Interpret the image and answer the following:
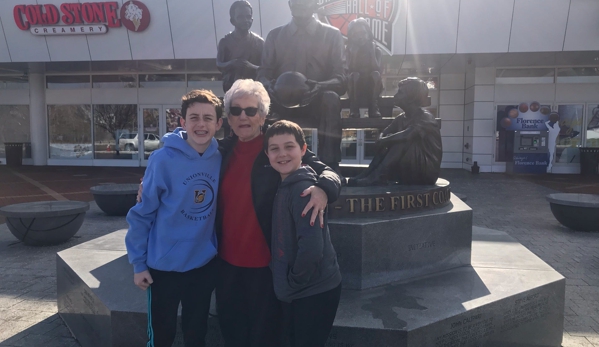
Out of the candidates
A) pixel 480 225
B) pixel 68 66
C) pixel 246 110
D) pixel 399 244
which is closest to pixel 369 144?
pixel 480 225

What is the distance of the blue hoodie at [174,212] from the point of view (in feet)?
7.30

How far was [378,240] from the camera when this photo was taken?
367 centimetres

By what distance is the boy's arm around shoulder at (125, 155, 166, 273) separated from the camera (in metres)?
2.21

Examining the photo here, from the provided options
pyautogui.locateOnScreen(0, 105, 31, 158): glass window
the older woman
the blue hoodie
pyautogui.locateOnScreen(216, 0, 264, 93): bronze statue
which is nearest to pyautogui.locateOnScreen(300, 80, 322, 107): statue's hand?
pyautogui.locateOnScreen(216, 0, 264, 93): bronze statue

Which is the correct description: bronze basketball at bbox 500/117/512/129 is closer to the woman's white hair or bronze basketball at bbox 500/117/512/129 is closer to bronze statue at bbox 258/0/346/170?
bronze statue at bbox 258/0/346/170

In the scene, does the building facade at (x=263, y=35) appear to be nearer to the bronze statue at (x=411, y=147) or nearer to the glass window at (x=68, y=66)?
the glass window at (x=68, y=66)

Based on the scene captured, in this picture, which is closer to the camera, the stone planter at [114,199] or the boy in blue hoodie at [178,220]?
the boy in blue hoodie at [178,220]

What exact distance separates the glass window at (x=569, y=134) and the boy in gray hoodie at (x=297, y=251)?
17.7 m

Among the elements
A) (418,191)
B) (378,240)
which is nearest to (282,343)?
(378,240)

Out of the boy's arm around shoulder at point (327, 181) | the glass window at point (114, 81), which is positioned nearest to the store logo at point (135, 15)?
the glass window at point (114, 81)

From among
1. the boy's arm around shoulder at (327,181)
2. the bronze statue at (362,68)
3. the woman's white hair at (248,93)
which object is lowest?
the boy's arm around shoulder at (327,181)

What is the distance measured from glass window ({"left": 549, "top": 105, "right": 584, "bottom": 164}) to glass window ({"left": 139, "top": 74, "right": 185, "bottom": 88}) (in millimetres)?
14709

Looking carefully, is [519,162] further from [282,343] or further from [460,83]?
[282,343]

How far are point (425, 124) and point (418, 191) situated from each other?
737 mm
